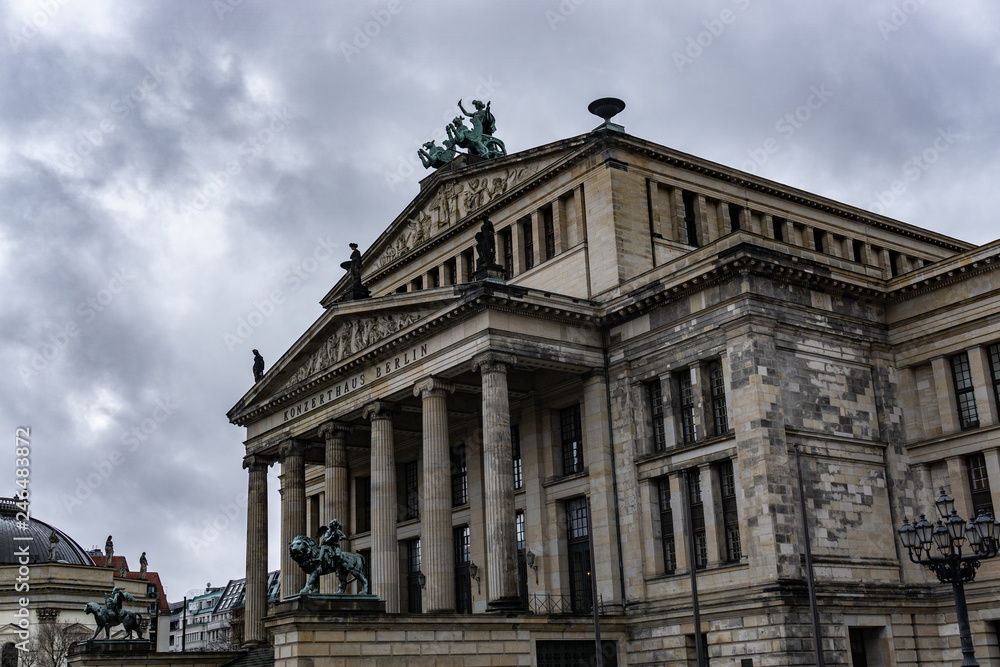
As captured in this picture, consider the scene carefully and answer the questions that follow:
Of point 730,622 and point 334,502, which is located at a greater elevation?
point 334,502

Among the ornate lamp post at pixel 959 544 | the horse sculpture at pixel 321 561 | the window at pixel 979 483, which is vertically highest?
the window at pixel 979 483

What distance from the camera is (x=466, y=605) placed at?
49656mm

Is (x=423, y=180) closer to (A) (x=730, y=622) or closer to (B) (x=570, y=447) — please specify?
(B) (x=570, y=447)

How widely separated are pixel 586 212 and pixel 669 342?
7.88 m

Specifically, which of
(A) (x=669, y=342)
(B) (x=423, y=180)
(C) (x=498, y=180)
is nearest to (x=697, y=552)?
(A) (x=669, y=342)

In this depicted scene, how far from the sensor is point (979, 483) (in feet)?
124

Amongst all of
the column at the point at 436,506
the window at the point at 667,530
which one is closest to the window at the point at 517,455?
the column at the point at 436,506

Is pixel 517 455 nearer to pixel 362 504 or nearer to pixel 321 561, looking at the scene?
pixel 321 561

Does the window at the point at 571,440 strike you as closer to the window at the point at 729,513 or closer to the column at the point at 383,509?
the column at the point at 383,509

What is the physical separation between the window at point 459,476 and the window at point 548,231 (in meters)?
9.94

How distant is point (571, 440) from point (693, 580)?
40.1ft

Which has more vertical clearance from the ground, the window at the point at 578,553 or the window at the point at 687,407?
the window at the point at 687,407

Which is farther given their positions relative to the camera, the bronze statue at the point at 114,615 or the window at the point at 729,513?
the bronze statue at the point at 114,615

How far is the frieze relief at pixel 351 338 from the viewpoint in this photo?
149 feet
